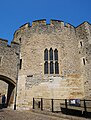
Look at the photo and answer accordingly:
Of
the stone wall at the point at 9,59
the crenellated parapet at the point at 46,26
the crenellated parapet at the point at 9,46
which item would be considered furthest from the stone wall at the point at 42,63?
the stone wall at the point at 9,59

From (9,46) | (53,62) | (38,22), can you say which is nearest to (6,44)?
(9,46)

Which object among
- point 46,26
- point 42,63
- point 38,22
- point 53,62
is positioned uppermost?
point 38,22

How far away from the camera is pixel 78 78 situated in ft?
39.9

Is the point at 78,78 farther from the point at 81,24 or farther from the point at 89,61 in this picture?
the point at 81,24

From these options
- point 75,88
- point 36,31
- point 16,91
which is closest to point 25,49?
point 36,31

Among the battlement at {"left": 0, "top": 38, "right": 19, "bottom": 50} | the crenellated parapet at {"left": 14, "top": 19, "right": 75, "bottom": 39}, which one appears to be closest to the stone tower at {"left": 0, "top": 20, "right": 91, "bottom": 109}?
the crenellated parapet at {"left": 14, "top": 19, "right": 75, "bottom": 39}

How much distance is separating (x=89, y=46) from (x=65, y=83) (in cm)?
443

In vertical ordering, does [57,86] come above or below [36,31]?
below

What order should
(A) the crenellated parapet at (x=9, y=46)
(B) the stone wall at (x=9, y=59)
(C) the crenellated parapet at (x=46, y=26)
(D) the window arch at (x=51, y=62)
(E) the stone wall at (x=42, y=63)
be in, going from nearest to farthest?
(E) the stone wall at (x=42, y=63) → (D) the window arch at (x=51, y=62) → (B) the stone wall at (x=9, y=59) → (A) the crenellated parapet at (x=9, y=46) → (C) the crenellated parapet at (x=46, y=26)

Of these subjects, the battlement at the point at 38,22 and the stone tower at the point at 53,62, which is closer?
the stone tower at the point at 53,62

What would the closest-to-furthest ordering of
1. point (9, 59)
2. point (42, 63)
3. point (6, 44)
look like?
point (42, 63) < point (9, 59) < point (6, 44)

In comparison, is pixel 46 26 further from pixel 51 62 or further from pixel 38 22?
pixel 51 62

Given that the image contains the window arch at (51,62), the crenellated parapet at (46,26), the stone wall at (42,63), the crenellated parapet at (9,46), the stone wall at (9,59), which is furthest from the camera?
the crenellated parapet at (46,26)

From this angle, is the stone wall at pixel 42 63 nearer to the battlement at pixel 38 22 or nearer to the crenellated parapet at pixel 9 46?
the battlement at pixel 38 22
